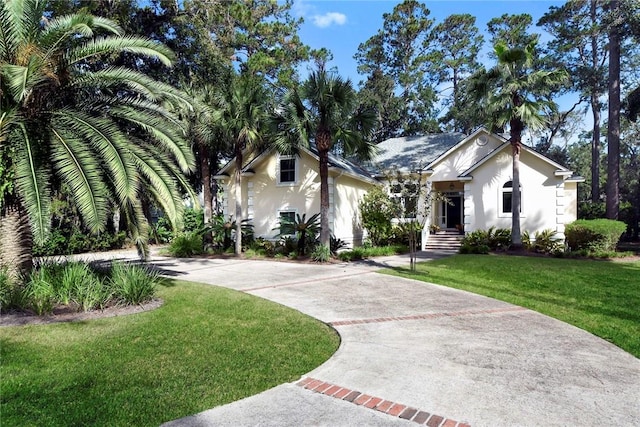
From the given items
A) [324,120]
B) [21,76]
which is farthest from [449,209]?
[21,76]

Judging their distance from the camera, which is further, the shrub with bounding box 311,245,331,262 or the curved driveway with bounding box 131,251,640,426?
the shrub with bounding box 311,245,331,262

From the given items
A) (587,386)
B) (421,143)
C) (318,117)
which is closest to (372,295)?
(587,386)

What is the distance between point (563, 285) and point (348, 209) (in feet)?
36.7

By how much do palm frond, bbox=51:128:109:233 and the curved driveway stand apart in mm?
4047

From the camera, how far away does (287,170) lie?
65.9ft

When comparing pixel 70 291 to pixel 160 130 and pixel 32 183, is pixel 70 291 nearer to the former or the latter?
pixel 32 183

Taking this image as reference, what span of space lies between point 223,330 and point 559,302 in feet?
23.3

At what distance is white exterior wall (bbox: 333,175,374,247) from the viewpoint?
19.2 m

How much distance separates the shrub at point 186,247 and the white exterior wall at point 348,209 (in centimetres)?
690

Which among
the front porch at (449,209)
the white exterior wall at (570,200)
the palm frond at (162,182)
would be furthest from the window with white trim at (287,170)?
the white exterior wall at (570,200)

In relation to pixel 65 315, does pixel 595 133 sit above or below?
above

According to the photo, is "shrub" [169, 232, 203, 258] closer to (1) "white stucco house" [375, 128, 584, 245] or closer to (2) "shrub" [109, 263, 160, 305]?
(1) "white stucco house" [375, 128, 584, 245]

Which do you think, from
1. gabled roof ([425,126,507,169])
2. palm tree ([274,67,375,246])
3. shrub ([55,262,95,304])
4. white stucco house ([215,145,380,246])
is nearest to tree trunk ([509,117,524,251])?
gabled roof ([425,126,507,169])

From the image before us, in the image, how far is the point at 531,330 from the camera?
249 inches
